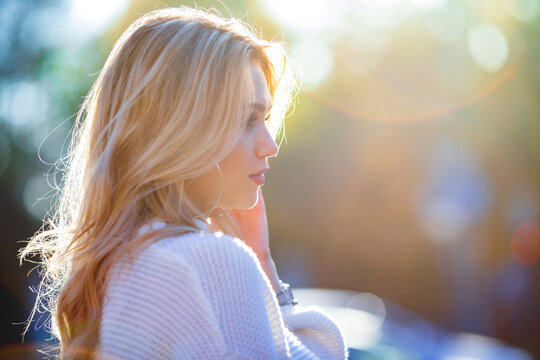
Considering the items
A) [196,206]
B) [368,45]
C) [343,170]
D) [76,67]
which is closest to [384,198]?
[343,170]

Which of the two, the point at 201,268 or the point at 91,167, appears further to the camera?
the point at 91,167

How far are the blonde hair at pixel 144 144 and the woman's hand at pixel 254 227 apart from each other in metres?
0.65

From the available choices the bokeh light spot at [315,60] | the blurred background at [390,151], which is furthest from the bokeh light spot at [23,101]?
the bokeh light spot at [315,60]

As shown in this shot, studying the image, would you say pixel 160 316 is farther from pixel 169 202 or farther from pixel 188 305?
pixel 169 202

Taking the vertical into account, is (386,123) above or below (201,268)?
below

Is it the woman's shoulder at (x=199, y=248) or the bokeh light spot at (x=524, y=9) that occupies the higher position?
the bokeh light spot at (x=524, y=9)

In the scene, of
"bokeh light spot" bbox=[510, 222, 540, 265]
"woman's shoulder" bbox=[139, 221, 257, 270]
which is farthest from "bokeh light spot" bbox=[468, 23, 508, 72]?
"woman's shoulder" bbox=[139, 221, 257, 270]

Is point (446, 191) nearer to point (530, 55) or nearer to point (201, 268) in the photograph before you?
point (530, 55)

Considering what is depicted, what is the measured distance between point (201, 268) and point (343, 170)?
17.5m

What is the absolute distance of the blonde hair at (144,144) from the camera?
1.62 m

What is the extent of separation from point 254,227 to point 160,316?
0.92 m

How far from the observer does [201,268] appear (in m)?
1.47

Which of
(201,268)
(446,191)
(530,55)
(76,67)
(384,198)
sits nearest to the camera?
(201,268)

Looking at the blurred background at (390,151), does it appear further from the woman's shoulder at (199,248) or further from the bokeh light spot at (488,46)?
the woman's shoulder at (199,248)
